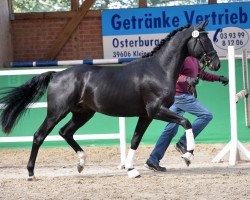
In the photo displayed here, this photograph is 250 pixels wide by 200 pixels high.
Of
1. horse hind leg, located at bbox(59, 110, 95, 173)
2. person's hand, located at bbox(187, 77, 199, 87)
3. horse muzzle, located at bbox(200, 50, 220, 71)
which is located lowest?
horse hind leg, located at bbox(59, 110, 95, 173)

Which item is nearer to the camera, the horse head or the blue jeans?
the horse head

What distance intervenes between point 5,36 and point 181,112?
642 cm

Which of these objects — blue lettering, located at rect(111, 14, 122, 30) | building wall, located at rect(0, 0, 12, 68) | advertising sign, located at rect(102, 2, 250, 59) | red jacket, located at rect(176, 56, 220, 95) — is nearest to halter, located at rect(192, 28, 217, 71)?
red jacket, located at rect(176, 56, 220, 95)

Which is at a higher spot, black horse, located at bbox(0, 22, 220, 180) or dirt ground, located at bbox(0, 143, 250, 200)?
black horse, located at bbox(0, 22, 220, 180)

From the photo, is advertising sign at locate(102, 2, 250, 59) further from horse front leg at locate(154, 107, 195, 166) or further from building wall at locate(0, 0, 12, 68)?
horse front leg at locate(154, 107, 195, 166)

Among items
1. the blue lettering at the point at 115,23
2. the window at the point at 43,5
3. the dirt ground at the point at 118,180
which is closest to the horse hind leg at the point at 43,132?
the dirt ground at the point at 118,180

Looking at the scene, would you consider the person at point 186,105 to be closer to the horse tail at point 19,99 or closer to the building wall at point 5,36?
the horse tail at point 19,99

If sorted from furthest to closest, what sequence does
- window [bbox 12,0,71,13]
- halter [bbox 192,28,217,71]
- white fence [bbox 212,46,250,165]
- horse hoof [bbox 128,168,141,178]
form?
window [bbox 12,0,71,13] < white fence [bbox 212,46,250,165] < horse hoof [bbox 128,168,141,178] < halter [bbox 192,28,217,71]

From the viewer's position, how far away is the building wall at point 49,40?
1377 centimetres

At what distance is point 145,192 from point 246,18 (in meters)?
7.36

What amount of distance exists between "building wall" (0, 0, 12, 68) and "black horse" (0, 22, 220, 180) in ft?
18.5

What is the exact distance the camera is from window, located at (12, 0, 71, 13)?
13.8m

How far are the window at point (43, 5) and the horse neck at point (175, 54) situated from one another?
6637 mm

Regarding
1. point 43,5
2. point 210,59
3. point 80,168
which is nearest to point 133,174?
point 80,168
